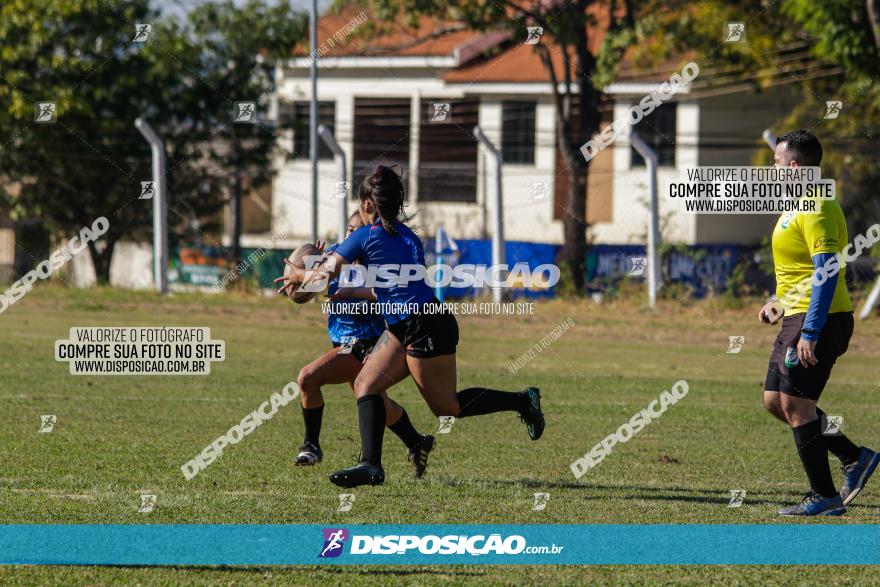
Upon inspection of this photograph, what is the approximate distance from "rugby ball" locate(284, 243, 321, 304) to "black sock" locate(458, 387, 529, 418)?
1.12m

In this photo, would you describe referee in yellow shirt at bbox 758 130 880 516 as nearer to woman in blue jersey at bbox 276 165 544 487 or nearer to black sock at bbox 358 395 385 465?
woman in blue jersey at bbox 276 165 544 487

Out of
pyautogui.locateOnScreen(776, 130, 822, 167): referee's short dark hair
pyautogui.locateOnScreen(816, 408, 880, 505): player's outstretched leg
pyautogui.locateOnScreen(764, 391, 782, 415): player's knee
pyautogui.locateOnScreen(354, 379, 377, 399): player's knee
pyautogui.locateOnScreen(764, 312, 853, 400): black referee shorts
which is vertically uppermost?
pyautogui.locateOnScreen(776, 130, 822, 167): referee's short dark hair

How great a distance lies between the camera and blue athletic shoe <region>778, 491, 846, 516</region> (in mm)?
7523

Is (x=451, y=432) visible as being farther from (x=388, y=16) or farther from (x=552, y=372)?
(x=388, y=16)

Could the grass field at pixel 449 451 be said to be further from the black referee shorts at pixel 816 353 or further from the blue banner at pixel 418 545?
the black referee shorts at pixel 816 353

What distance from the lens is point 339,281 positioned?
25.8ft

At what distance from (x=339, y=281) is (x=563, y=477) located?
2144 millimetres

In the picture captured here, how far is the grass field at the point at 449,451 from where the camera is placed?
6977 millimetres

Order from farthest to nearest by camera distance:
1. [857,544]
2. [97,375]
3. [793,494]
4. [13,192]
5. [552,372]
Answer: [13,192] < [552,372] < [97,375] < [793,494] < [857,544]

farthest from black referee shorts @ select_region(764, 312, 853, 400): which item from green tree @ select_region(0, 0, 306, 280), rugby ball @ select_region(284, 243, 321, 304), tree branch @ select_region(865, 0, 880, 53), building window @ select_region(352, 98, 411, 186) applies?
building window @ select_region(352, 98, 411, 186)

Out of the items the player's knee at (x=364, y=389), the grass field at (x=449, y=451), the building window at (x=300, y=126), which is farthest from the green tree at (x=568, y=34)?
the player's knee at (x=364, y=389)

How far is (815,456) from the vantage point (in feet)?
25.0

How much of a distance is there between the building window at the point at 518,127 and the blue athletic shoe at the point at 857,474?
24270mm

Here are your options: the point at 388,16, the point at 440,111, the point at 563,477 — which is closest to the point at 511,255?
the point at 388,16
